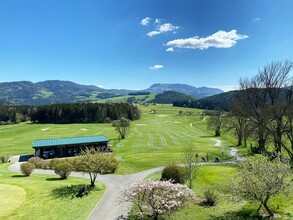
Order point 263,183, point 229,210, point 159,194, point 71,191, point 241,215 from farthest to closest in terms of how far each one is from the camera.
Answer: point 71,191, point 229,210, point 241,215, point 159,194, point 263,183

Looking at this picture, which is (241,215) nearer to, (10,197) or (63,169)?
(10,197)

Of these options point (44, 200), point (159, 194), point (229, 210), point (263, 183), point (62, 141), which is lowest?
point (44, 200)

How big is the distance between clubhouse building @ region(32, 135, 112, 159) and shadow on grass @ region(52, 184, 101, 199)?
3006cm

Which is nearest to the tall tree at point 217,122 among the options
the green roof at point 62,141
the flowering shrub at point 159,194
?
the green roof at point 62,141

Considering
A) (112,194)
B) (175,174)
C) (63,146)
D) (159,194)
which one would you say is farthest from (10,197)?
(63,146)

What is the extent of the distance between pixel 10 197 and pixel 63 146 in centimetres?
3544

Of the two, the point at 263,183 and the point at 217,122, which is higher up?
the point at 263,183

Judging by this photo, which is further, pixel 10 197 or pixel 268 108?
pixel 268 108

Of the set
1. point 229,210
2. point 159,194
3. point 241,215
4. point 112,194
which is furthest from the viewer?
point 112,194

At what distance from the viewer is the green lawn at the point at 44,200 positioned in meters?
24.2

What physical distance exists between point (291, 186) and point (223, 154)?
1582 inches

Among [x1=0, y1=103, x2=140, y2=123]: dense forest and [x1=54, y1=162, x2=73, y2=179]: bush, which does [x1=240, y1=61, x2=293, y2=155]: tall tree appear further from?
[x1=0, y1=103, x2=140, y2=123]: dense forest

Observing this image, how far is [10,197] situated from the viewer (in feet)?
93.9

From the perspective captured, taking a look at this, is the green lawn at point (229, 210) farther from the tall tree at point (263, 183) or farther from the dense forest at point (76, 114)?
the dense forest at point (76, 114)
